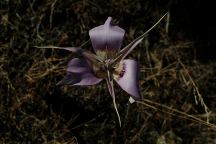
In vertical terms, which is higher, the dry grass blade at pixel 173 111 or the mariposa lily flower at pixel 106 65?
the mariposa lily flower at pixel 106 65

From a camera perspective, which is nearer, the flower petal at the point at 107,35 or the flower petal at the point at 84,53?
the flower petal at the point at 84,53

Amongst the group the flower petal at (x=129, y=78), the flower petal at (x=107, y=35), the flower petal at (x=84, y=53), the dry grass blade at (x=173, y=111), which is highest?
the flower petal at (x=107, y=35)

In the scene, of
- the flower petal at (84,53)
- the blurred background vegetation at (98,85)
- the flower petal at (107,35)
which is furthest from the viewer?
the blurred background vegetation at (98,85)

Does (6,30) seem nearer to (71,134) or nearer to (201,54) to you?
(71,134)

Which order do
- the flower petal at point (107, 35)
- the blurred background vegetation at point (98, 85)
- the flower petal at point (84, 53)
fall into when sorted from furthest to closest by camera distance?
the blurred background vegetation at point (98, 85), the flower petal at point (107, 35), the flower petal at point (84, 53)

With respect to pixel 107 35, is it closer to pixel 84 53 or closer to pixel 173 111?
pixel 84 53

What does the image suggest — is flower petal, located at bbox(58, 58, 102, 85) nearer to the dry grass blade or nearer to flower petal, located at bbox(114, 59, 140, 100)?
flower petal, located at bbox(114, 59, 140, 100)

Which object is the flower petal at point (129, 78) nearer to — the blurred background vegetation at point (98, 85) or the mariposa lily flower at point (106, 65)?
the mariposa lily flower at point (106, 65)

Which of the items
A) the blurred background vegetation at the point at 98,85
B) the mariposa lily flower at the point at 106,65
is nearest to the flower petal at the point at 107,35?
the mariposa lily flower at the point at 106,65
